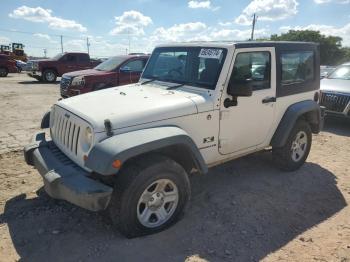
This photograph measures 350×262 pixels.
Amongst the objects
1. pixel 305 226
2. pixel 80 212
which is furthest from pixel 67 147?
pixel 305 226

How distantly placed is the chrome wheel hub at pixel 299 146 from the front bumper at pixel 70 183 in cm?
330

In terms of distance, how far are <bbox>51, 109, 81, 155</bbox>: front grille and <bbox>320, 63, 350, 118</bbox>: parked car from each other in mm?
6769

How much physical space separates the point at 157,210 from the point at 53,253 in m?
1.07

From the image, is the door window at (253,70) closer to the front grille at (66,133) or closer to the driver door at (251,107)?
the driver door at (251,107)

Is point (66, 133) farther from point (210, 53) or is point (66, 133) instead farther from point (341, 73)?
point (341, 73)

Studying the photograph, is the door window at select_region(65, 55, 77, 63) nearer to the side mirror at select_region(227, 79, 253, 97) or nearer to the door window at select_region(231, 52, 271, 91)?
the door window at select_region(231, 52, 271, 91)

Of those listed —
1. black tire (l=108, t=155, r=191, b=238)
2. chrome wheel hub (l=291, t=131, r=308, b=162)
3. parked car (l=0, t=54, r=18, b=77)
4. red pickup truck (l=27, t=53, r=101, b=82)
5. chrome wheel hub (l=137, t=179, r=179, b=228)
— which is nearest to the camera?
black tire (l=108, t=155, r=191, b=238)

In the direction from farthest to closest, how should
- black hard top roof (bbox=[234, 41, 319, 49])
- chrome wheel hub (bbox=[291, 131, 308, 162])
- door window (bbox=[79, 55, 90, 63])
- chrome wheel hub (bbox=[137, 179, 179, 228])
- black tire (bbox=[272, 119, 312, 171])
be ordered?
door window (bbox=[79, 55, 90, 63])
chrome wheel hub (bbox=[291, 131, 308, 162])
black tire (bbox=[272, 119, 312, 171])
black hard top roof (bbox=[234, 41, 319, 49])
chrome wheel hub (bbox=[137, 179, 179, 228])

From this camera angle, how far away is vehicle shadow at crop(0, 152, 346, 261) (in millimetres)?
3334

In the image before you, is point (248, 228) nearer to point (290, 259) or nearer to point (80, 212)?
point (290, 259)

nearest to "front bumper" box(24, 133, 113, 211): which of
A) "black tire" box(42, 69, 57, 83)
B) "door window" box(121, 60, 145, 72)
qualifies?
"door window" box(121, 60, 145, 72)

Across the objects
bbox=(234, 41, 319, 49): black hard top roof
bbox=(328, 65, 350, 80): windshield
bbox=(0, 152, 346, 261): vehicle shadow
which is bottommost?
bbox=(0, 152, 346, 261): vehicle shadow

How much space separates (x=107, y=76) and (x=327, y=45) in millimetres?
50759

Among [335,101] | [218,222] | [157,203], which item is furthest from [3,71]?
[218,222]
